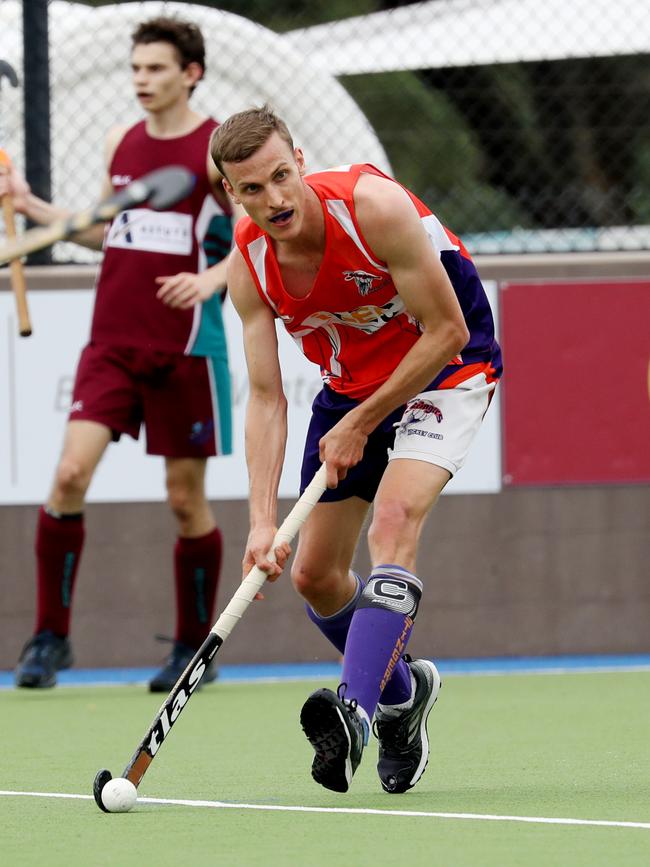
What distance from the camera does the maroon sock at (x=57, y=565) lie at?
675 cm

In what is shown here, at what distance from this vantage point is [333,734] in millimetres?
3953

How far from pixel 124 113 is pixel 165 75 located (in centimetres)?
212

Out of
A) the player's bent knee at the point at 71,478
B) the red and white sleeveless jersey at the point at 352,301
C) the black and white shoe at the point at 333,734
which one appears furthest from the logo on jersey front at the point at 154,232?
the black and white shoe at the point at 333,734

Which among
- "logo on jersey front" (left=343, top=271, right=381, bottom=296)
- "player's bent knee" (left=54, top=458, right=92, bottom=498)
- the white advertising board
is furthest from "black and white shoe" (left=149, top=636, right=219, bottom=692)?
"logo on jersey front" (left=343, top=271, right=381, bottom=296)

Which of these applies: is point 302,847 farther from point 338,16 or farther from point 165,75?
point 338,16

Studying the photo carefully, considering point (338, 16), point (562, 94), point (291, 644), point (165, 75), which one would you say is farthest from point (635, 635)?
point (338, 16)

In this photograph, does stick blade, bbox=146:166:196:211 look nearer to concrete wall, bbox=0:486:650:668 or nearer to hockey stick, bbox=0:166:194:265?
hockey stick, bbox=0:166:194:265

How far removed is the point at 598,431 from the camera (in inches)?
313

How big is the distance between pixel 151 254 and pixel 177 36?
79 centimetres

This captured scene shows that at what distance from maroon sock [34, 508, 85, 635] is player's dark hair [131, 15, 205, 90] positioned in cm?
170

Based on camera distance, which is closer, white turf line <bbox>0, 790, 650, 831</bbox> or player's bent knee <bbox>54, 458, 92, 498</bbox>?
white turf line <bbox>0, 790, 650, 831</bbox>

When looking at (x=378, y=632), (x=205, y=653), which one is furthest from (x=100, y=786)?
(x=378, y=632)

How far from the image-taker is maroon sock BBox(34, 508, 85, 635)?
675 cm

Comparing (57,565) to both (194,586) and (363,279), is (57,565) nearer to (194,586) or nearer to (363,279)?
(194,586)
